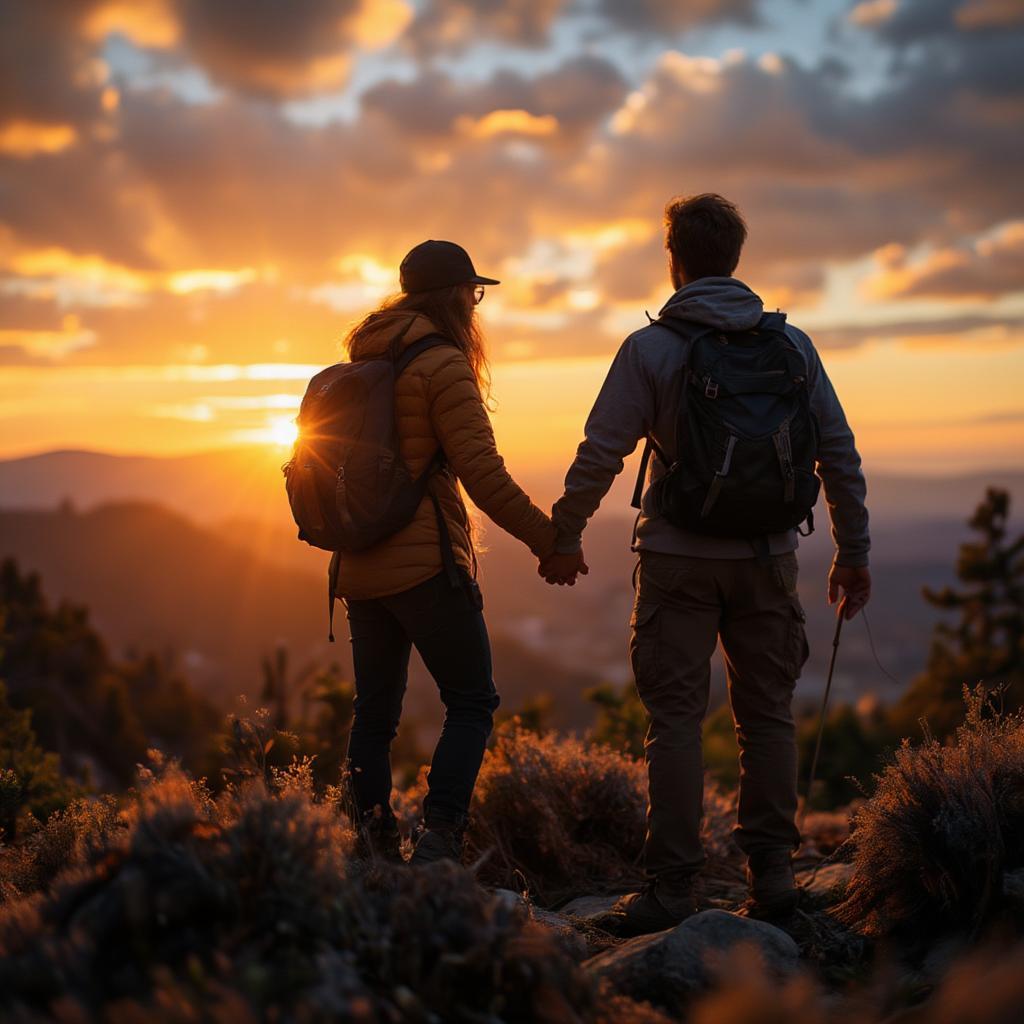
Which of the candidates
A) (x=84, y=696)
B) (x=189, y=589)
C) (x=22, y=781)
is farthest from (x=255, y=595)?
(x=22, y=781)

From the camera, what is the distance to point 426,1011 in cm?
233

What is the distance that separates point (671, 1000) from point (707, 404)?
206cm

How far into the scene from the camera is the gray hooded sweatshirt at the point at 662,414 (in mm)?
4012

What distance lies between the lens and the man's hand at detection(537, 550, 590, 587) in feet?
14.3

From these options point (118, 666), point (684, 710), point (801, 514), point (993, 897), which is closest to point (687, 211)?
point (801, 514)

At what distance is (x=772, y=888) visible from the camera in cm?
411

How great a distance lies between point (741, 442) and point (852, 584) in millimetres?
1084

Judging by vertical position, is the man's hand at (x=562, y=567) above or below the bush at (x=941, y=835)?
above

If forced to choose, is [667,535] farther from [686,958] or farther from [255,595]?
[255,595]

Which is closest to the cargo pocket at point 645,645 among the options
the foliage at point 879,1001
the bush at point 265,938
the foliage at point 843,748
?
the bush at point 265,938

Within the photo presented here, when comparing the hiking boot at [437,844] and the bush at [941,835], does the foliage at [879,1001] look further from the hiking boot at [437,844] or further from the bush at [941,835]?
the hiking boot at [437,844]

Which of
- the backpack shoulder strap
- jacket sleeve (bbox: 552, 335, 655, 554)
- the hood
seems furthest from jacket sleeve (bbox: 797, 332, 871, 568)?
the backpack shoulder strap

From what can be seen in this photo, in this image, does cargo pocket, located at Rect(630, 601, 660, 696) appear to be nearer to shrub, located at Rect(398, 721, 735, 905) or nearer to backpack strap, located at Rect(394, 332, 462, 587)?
backpack strap, located at Rect(394, 332, 462, 587)

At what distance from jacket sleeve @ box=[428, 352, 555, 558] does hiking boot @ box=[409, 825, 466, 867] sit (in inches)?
50.1
